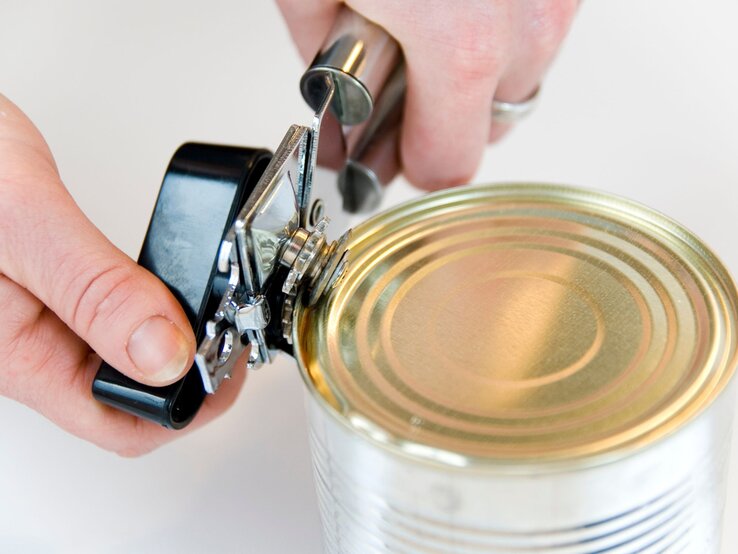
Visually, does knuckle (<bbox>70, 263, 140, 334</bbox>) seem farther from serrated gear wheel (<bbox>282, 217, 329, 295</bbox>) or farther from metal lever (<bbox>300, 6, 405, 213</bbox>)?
metal lever (<bbox>300, 6, 405, 213</bbox>)

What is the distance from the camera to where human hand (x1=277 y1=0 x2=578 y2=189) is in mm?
1527

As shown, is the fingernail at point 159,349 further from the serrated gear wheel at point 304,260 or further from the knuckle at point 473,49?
the knuckle at point 473,49

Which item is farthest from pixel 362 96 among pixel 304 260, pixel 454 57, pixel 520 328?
pixel 520 328

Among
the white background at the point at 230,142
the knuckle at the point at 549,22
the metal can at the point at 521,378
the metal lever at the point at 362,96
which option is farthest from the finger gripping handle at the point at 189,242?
the knuckle at the point at 549,22

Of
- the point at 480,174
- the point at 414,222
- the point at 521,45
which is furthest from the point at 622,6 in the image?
the point at 414,222

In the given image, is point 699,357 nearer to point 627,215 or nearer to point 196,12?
point 627,215

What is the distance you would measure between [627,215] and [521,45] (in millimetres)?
478

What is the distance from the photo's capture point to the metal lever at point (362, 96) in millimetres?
1454

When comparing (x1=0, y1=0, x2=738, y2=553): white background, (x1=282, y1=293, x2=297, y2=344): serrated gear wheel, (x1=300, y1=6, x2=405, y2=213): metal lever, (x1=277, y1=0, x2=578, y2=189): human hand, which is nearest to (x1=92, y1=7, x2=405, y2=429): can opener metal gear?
(x1=282, y1=293, x2=297, y2=344): serrated gear wheel

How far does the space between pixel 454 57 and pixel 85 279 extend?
648mm

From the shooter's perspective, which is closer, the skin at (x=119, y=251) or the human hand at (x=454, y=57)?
the skin at (x=119, y=251)

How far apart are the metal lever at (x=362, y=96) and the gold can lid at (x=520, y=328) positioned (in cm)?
23

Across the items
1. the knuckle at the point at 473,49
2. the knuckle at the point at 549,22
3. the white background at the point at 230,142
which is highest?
the knuckle at the point at 549,22

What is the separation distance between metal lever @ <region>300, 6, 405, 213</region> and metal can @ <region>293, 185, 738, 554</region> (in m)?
0.23
